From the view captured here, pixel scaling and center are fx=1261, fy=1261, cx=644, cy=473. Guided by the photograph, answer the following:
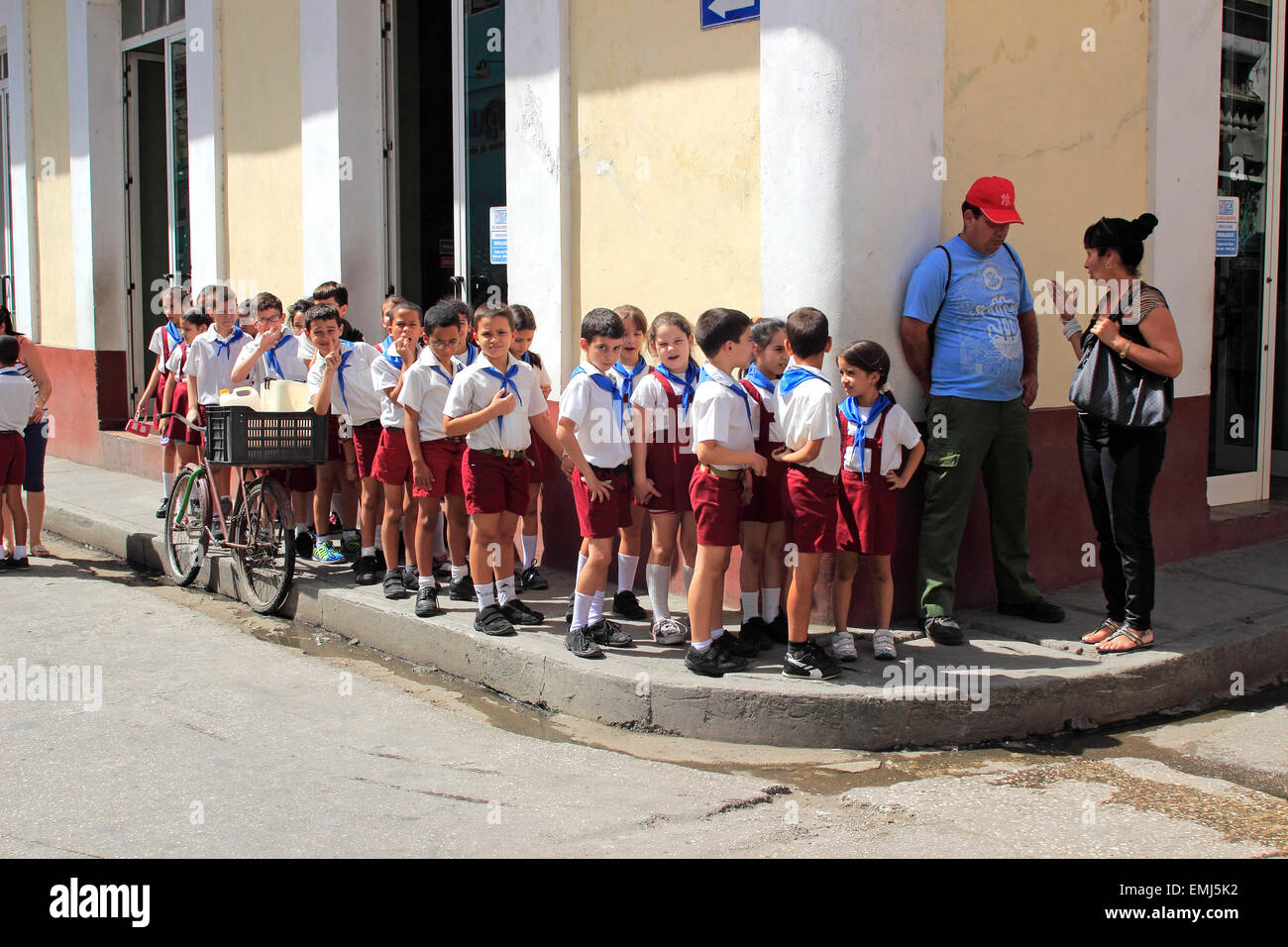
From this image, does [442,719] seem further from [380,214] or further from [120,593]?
[380,214]

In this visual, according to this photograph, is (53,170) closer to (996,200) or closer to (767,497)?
(767,497)

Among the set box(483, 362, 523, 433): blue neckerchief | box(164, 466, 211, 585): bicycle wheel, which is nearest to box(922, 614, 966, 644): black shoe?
box(483, 362, 523, 433): blue neckerchief

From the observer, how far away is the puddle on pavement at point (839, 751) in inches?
198

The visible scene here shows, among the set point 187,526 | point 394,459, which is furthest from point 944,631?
point 187,526

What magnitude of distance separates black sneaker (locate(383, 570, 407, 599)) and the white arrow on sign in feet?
12.1

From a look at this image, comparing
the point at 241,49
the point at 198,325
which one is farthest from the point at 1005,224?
the point at 241,49

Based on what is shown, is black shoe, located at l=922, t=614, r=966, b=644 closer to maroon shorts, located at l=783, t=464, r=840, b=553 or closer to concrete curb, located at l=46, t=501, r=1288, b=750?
concrete curb, located at l=46, t=501, r=1288, b=750

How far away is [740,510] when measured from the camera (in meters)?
6.09

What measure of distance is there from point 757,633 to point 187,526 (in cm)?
432

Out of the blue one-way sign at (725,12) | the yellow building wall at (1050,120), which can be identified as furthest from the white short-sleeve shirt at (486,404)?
the yellow building wall at (1050,120)

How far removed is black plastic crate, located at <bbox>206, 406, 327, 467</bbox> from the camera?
24.2 ft

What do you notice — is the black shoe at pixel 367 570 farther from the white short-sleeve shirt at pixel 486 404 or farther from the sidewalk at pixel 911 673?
the white short-sleeve shirt at pixel 486 404

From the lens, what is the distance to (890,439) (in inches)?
236

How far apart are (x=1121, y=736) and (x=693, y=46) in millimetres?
4314
